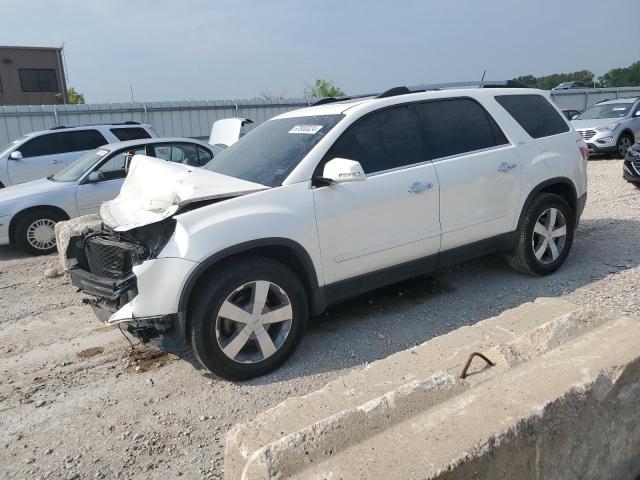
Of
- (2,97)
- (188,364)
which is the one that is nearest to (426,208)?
(188,364)

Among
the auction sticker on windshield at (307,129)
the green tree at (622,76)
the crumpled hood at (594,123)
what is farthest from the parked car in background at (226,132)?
the green tree at (622,76)

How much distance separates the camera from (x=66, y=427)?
10.7ft

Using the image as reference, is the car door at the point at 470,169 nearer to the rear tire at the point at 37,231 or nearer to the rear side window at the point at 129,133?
the rear tire at the point at 37,231

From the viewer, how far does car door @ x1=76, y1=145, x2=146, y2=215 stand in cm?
779

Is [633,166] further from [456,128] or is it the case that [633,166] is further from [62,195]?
[62,195]

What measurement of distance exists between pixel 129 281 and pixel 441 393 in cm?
222

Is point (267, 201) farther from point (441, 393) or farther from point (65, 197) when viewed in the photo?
point (65, 197)

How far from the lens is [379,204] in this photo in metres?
3.98

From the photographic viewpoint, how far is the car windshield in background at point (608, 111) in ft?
49.1

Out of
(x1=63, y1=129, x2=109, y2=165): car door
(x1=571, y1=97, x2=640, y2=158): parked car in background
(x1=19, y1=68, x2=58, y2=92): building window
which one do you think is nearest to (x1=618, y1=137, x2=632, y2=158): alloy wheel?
(x1=571, y1=97, x2=640, y2=158): parked car in background

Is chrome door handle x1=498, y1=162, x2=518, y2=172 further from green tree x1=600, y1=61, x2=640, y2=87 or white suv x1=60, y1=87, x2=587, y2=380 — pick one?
green tree x1=600, y1=61, x2=640, y2=87

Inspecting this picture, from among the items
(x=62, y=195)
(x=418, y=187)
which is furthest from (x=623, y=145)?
(x=62, y=195)

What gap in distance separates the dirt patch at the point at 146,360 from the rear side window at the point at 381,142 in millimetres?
1951

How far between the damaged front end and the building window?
3853cm
